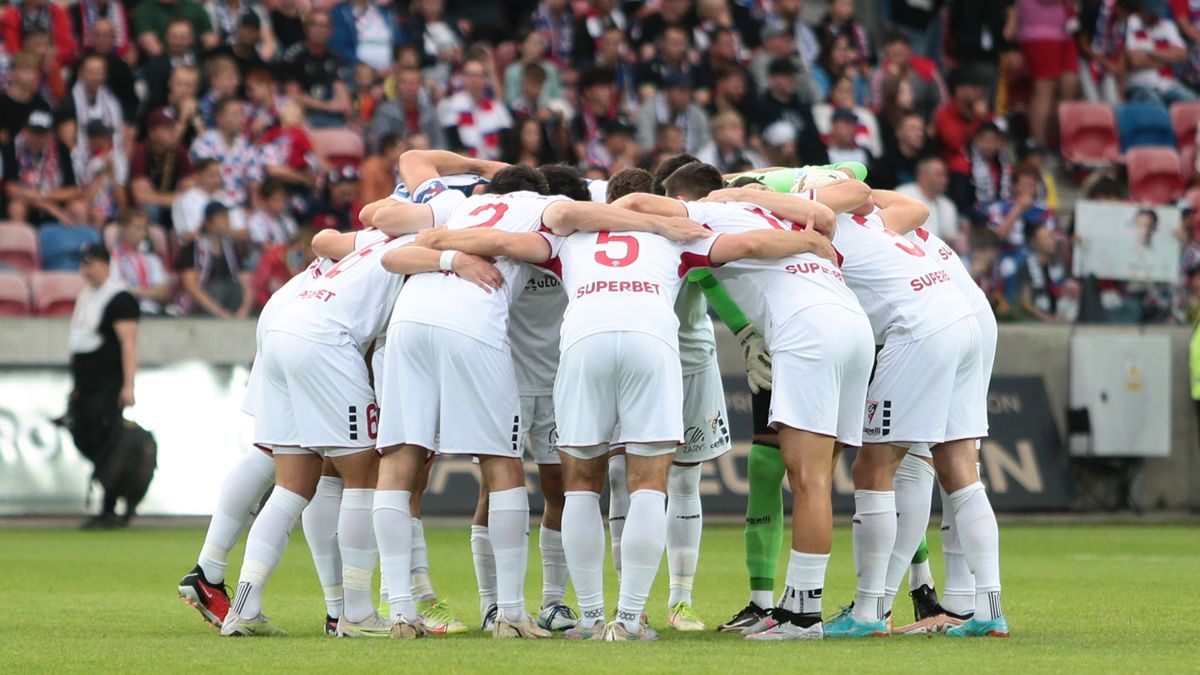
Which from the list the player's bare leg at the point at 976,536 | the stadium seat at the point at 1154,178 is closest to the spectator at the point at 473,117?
the stadium seat at the point at 1154,178

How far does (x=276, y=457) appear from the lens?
9.41m

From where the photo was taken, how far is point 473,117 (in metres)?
20.1

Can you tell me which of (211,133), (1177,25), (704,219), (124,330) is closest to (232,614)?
(704,219)

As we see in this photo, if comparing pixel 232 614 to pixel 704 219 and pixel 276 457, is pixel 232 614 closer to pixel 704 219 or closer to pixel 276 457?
pixel 276 457

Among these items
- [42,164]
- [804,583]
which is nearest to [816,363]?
[804,583]

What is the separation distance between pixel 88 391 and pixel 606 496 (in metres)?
4.95

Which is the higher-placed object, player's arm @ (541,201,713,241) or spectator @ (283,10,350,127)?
spectator @ (283,10,350,127)

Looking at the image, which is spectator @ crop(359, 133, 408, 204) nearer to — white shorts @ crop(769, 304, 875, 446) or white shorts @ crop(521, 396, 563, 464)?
white shorts @ crop(521, 396, 563, 464)

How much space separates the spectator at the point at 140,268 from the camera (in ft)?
58.3

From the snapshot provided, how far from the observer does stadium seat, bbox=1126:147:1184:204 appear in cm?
2253

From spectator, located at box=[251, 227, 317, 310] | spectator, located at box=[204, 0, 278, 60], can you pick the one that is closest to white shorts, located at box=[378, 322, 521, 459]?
spectator, located at box=[251, 227, 317, 310]

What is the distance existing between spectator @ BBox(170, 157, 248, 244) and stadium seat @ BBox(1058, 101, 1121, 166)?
1088 cm

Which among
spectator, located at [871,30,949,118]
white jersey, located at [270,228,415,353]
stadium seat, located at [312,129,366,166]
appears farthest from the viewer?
spectator, located at [871,30,949,118]

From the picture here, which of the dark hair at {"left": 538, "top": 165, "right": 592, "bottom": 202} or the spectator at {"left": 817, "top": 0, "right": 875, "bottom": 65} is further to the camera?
the spectator at {"left": 817, "top": 0, "right": 875, "bottom": 65}
